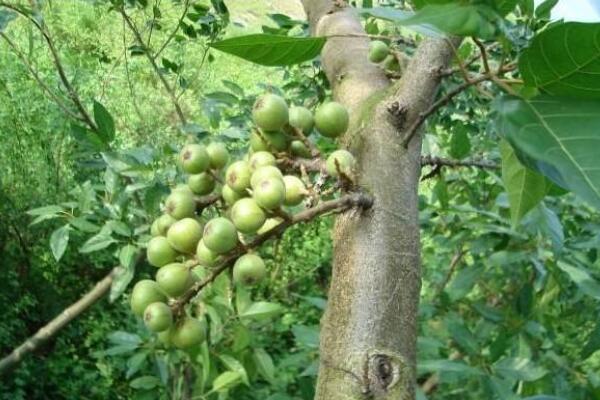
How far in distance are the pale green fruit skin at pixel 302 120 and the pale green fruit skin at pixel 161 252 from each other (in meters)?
0.19

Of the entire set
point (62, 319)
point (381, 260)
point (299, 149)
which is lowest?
point (62, 319)

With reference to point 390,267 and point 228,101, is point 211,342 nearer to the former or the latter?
point 228,101

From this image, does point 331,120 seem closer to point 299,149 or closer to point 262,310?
point 299,149

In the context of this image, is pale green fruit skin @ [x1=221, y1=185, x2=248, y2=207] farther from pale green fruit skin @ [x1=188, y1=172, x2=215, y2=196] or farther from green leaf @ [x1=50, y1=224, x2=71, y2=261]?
green leaf @ [x1=50, y1=224, x2=71, y2=261]

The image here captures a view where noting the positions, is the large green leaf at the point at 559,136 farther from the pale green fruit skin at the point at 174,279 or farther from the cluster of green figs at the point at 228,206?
the pale green fruit skin at the point at 174,279

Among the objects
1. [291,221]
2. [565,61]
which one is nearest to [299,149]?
[291,221]

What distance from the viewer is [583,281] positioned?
1.53 meters

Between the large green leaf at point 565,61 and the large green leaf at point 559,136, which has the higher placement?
the large green leaf at point 565,61

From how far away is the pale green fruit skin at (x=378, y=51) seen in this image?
0.98 metres

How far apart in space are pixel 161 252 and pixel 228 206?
0.09 meters

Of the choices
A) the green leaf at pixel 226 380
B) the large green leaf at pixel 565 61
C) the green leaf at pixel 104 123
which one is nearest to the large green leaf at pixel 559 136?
the large green leaf at pixel 565 61

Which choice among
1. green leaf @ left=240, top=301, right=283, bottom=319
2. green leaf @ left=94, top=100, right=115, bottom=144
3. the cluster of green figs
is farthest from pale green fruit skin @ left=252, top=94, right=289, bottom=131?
green leaf @ left=240, top=301, right=283, bottom=319

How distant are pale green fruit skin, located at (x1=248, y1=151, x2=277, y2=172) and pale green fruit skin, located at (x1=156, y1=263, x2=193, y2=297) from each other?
0.13 metres

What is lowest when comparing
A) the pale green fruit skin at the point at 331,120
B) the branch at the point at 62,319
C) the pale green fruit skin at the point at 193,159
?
the branch at the point at 62,319
